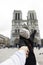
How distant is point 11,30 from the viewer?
67.8 m

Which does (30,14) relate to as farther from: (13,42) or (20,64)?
(20,64)

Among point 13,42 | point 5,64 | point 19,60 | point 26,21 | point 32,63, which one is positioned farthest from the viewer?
point 26,21

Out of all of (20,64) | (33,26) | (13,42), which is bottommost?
(13,42)

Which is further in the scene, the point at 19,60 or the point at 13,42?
the point at 13,42

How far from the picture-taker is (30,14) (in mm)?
68562

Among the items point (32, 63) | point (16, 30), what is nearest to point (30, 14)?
point (16, 30)

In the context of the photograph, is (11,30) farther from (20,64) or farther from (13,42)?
(20,64)

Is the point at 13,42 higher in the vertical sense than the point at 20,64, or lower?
lower

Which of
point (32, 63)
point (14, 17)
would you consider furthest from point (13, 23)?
point (32, 63)

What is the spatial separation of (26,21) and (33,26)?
3.81m

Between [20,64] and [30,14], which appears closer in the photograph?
[20,64]

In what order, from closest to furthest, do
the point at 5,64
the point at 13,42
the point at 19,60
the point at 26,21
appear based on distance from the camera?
the point at 5,64
the point at 19,60
the point at 13,42
the point at 26,21

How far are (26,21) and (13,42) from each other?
898 cm

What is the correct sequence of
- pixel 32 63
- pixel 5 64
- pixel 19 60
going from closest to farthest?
pixel 5 64
pixel 19 60
pixel 32 63
